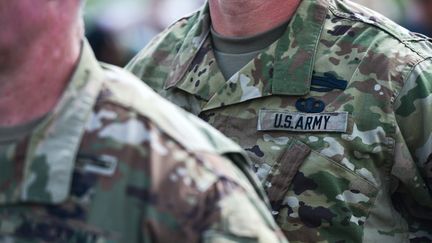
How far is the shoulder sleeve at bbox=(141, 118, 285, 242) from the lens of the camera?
2.37m

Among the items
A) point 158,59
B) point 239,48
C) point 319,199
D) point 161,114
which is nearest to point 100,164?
point 161,114

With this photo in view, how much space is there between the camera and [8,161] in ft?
7.91

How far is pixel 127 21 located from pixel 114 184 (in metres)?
7.64

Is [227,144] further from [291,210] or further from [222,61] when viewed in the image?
[222,61]

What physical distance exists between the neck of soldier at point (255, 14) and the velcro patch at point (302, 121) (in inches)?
12.0

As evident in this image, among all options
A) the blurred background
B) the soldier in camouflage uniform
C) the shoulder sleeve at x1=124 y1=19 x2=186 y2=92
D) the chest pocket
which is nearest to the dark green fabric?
the shoulder sleeve at x1=124 y1=19 x2=186 y2=92

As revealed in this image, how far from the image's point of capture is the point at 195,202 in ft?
7.83

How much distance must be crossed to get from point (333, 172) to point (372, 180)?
12 cm

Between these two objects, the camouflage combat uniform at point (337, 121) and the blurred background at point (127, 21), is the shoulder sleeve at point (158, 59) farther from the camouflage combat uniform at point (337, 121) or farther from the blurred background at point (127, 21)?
the blurred background at point (127, 21)

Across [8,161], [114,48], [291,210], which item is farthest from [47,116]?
[114,48]

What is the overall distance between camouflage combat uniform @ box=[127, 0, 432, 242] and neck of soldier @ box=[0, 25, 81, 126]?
1469mm

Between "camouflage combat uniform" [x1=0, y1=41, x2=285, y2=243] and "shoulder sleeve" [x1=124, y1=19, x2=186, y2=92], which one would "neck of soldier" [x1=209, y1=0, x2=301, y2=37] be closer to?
"shoulder sleeve" [x1=124, y1=19, x2=186, y2=92]

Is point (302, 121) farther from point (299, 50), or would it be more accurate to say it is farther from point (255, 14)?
point (255, 14)

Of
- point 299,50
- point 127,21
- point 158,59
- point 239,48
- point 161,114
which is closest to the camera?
point 161,114
